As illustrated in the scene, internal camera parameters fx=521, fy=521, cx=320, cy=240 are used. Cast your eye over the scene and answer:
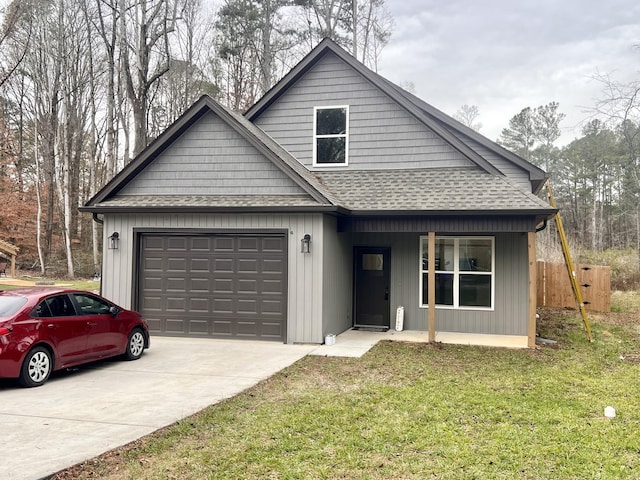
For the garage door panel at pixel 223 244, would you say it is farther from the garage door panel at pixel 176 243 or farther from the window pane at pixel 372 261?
the window pane at pixel 372 261

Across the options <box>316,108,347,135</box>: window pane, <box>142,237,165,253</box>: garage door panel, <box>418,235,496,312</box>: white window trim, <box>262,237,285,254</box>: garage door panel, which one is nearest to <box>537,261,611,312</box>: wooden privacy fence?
<box>418,235,496,312</box>: white window trim

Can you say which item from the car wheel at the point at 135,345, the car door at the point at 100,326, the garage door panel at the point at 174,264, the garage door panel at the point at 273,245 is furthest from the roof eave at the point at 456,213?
the car door at the point at 100,326

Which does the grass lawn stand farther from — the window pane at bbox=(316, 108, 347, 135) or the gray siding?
the window pane at bbox=(316, 108, 347, 135)

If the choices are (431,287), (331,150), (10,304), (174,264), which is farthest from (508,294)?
(10,304)

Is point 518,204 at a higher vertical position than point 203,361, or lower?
higher

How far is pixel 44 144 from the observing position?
2984 centimetres

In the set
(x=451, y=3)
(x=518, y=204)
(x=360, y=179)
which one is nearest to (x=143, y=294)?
(x=360, y=179)

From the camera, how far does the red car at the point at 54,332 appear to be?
6.73m

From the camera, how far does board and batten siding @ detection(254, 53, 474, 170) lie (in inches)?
502

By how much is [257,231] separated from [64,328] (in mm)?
4403

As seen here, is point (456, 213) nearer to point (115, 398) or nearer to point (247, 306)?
point (247, 306)

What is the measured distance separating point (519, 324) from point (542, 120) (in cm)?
3261

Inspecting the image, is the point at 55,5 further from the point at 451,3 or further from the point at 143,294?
the point at 143,294

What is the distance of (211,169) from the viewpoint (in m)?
11.4
